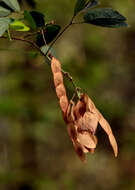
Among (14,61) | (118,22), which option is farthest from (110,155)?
(118,22)

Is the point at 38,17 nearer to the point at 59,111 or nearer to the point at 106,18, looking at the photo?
the point at 106,18

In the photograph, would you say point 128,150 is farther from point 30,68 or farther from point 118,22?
point 118,22

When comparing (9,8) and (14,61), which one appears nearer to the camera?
(9,8)

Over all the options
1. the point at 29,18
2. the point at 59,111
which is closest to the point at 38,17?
the point at 29,18

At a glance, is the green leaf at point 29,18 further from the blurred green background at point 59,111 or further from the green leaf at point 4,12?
the blurred green background at point 59,111

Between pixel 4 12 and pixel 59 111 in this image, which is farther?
pixel 59 111

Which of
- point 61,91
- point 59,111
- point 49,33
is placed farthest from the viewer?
point 59,111

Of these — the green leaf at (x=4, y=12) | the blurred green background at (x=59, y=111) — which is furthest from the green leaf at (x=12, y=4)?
the blurred green background at (x=59, y=111)
